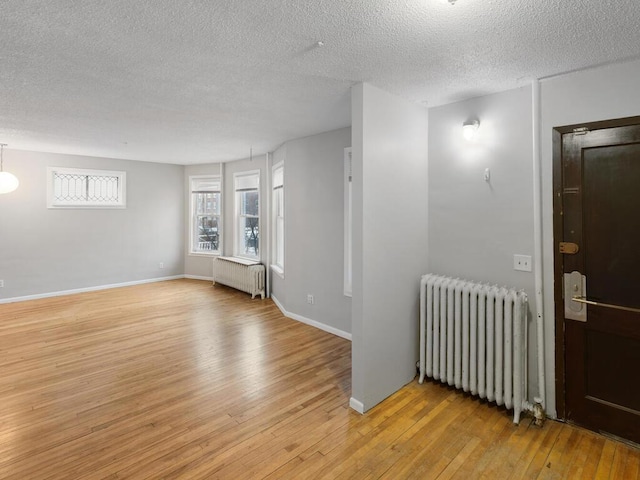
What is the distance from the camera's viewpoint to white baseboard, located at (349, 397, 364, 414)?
8.14 ft

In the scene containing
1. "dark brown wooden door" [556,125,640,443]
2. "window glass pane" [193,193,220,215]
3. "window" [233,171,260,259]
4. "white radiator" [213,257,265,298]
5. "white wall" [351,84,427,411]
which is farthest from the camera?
"window glass pane" [193,193,220,215]

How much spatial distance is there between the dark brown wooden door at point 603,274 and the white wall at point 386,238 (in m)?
1.05

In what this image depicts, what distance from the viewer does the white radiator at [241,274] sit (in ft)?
18.6

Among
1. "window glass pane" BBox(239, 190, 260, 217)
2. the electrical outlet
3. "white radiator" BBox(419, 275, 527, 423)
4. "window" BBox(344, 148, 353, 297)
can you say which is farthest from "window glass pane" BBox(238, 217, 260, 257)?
the electrical outlet

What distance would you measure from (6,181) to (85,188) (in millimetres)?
1112

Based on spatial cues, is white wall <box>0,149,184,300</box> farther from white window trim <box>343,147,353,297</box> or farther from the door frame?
the door frame

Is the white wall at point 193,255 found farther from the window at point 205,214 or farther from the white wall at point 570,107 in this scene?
the white wall at point 570,107

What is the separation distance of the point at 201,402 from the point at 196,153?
A: 4389 mm

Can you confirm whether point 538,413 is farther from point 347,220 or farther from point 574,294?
point 347,220

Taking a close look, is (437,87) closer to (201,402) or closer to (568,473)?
(568,473)

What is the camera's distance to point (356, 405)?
252 centimetres

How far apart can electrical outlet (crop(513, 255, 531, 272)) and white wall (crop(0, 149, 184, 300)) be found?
21.9 feet

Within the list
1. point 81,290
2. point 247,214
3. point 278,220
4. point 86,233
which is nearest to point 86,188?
point 86,233

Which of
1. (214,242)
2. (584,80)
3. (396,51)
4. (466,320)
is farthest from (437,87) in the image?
(214,242)
